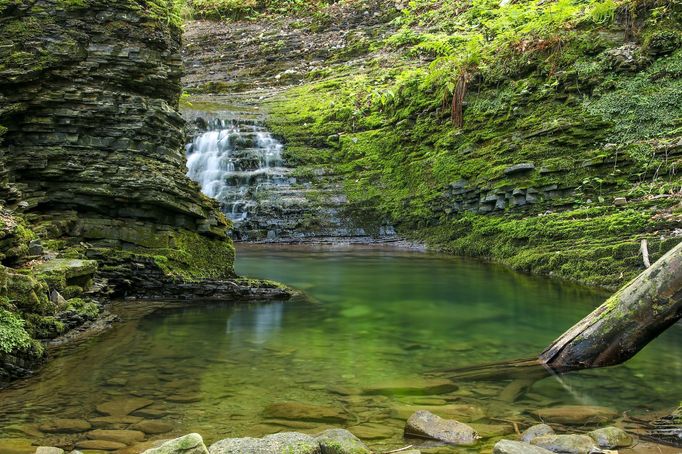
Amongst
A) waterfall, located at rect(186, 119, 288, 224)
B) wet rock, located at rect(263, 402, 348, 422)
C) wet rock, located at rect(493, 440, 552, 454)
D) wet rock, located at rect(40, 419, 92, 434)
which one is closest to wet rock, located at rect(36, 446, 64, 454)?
wet rock, located at rect(40, 419, 92, 434)

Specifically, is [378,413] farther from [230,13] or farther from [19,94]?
[230,13]

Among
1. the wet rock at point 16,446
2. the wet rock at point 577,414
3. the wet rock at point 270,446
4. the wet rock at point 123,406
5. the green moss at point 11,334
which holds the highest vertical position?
the green moss at point 11,334

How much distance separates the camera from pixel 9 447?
133 inches

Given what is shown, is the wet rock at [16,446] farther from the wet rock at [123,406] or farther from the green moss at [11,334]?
the green moss at [11,334]

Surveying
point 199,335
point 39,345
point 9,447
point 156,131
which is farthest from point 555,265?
point 9,447

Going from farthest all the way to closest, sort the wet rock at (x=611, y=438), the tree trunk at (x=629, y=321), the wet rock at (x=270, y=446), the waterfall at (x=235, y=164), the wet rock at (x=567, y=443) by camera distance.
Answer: the waterfall at (x=235, y=164), the tree trunk at (x=629, y=321), the wet rock at (x=611, y=438), the wet rock at (x=567, y=443), the wet rock at (x=270, y=446)

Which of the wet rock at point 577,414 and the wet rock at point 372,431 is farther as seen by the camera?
the wet rock at point 577,414

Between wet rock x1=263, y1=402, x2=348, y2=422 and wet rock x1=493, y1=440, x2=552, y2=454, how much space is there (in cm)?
130

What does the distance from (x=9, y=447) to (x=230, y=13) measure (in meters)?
36.5

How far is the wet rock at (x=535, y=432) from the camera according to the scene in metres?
3.58

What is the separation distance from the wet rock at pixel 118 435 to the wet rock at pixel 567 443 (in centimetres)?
264

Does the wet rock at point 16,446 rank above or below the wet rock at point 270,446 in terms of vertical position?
below

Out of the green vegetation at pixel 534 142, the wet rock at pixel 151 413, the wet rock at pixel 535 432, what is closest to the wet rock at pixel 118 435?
the wet rock at pixel 151 413

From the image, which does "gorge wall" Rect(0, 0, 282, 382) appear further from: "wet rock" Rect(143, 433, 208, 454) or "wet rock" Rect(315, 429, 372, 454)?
"wet rock" Rect(315, 429, 372, 454)
